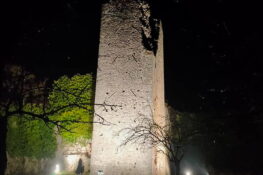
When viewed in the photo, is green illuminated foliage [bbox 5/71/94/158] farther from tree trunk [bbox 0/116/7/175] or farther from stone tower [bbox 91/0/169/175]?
tree trunk [bbox 0/116/7/175]

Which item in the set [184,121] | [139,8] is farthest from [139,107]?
[184,121]

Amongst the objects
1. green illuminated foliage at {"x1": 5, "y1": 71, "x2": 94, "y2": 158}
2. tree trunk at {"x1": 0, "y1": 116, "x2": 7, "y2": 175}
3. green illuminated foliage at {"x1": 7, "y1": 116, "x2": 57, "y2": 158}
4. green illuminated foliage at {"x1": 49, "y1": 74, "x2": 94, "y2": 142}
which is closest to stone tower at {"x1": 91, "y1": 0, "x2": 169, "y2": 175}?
green illuminated foliage at {"x1": 5, "y1": 71, "x2": 94, "y2": 158}

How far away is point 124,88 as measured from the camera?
11422 millimetres

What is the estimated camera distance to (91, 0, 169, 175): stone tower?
10.7m

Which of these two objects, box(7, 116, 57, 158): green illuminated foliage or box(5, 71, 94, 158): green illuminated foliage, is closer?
box(7, 116, 57, 158): green illuminated foliage

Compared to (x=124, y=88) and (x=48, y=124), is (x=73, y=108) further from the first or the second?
(x=124, y=88)

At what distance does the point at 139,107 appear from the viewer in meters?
11.1

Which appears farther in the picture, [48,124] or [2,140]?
[48,124]

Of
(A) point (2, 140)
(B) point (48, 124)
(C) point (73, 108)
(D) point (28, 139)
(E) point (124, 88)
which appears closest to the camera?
(A) point (2, 140)

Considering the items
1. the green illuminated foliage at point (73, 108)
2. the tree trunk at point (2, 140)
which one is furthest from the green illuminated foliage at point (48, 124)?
the tree trunk at point (2, 140)

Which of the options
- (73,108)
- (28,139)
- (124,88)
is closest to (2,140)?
(124,88)

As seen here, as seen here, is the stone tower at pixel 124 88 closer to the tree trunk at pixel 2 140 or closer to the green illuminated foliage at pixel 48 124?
the green illuminated foliage at pixel 48 124

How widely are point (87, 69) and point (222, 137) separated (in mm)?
9566

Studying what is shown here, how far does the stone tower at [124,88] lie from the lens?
422 inches
